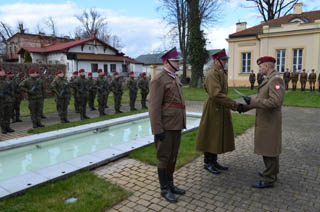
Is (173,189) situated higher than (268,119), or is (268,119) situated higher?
(268,119)

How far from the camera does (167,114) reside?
3.64m

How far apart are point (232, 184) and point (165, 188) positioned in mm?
1217

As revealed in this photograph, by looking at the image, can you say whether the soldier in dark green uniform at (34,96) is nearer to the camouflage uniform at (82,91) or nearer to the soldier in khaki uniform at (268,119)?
the camouflage uniform at (82,91)

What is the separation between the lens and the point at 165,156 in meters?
3.64

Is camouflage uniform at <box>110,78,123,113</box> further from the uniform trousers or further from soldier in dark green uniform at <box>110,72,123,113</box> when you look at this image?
the uniform trousers

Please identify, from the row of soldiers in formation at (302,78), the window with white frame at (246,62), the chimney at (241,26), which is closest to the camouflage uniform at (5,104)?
the row of soldiers in formation at (302,78)

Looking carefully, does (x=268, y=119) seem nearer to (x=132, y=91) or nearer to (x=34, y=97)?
(x=34, y=97)

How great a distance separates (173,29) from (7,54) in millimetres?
37971

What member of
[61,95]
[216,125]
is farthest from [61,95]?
[216,125]

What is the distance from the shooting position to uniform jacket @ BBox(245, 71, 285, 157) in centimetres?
378

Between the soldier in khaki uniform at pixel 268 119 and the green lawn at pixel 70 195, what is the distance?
224 centimetres

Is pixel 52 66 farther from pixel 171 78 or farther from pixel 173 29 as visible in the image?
pixel 171 78

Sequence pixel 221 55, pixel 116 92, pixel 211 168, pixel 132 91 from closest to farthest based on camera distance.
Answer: pixel 221 55, pixel 211 168, pixel 116 92, pixel 132 91

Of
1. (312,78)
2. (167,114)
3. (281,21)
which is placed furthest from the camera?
(281,21)
